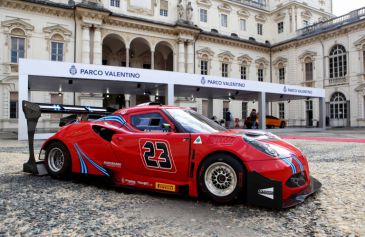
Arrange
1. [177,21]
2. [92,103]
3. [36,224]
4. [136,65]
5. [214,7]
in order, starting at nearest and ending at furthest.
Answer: [36,224]
[92,103]
[177,21]
[136,65]
[214,7]

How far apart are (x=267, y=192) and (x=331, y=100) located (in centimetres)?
3501

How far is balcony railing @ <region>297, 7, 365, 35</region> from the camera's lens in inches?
1276

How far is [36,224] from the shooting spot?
3312 mm

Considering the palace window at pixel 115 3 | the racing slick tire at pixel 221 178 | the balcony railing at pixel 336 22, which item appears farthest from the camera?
the balcony railing at pixel 336 22

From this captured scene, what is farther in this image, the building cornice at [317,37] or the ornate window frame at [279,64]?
the ornate window frame at [279,64]

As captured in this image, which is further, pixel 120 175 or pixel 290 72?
pixel 290 72

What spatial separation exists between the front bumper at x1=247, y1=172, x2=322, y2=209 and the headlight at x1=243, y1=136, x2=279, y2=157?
33 cm

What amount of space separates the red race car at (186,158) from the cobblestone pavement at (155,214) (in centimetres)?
19

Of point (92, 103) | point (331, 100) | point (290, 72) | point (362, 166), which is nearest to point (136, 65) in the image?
point (92, 103)

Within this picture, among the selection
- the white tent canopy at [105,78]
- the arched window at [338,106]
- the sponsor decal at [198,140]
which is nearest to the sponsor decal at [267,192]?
the sponsor decal at [198,140]

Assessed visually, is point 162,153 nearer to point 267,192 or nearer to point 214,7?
point 267,192

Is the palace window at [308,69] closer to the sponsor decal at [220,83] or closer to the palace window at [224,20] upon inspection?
the palace window at [224,20]

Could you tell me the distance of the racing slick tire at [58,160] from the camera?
17.8 feet

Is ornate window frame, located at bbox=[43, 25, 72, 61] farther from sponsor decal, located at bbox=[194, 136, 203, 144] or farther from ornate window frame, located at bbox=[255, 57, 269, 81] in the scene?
sponsor decal, located at bbox=[194, 136, 203, 144]
